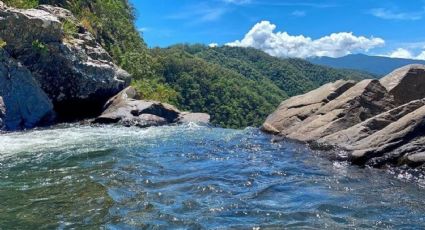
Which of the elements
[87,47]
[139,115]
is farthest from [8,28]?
[139,115]

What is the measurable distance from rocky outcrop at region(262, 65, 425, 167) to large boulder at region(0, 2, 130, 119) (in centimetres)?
1188

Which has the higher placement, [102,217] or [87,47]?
[87,47]

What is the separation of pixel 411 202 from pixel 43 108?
22.1 meters

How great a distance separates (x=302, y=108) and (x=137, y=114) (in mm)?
10322

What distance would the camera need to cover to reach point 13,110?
2516cm

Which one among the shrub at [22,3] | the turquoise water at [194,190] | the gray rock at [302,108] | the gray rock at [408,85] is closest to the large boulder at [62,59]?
the shrub at [22,3]

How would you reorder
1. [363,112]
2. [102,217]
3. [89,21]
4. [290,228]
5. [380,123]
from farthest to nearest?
[89,21], [363,112], [380,123], [102,217], [290,228]

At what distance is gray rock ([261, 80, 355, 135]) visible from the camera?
22.7m

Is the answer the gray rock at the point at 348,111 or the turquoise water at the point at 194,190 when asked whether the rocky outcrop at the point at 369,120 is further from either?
the turquoise water at the point at 194,190

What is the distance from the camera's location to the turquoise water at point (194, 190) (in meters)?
8.45

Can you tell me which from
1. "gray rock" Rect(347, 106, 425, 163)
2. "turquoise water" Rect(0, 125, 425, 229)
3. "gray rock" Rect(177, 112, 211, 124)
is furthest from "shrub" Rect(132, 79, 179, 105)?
"gray rock" Rect(347, 106, 425, 163)

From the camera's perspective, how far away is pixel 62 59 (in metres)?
28.9

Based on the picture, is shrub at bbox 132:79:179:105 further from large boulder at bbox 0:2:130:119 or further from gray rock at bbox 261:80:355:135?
gray rock at bbox 261:80:355:135

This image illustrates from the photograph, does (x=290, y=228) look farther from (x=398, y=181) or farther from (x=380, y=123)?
(x=380, y=123)
